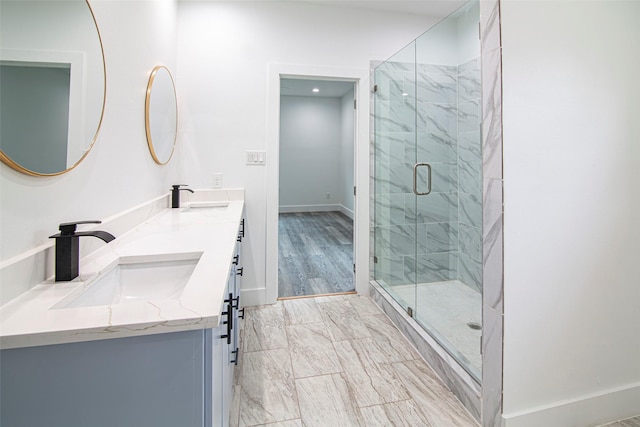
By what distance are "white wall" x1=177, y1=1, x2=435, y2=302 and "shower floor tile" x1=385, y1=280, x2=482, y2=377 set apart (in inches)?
48.0

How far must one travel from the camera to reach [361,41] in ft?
9.37

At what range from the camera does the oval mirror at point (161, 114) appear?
6.21ft

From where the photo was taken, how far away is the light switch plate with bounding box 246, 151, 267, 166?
8.87ft

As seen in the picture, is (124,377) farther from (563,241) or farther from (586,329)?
(586,329)

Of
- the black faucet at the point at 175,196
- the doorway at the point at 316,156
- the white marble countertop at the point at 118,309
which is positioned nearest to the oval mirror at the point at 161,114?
the black faucet at the point at 175,196

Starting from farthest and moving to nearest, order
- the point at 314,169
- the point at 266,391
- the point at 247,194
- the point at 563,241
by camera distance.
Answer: the point at 314,169 < the point at 247,194 < the point at 266,391 < the point at 563,241

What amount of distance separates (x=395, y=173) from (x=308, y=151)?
15.4 feet

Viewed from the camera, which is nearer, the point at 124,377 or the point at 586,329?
the point at 124,377

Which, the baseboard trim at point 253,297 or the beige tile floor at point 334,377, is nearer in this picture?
the beige tile floor at point 334,377

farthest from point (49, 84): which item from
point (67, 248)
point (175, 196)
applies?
point (175, 196)

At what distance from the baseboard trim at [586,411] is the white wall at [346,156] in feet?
16.9

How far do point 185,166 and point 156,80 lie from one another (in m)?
0.79

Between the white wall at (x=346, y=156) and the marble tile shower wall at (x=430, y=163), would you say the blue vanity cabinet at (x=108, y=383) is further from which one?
the white wall at (x=346, y=156)

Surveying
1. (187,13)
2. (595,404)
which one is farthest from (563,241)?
(187,13)
